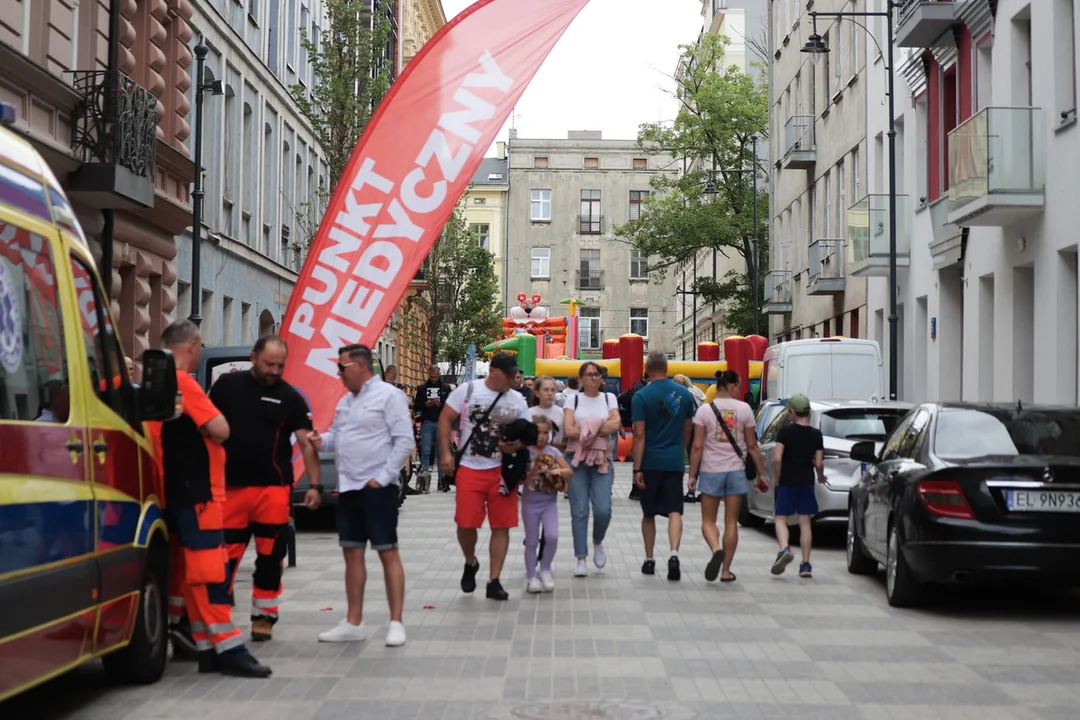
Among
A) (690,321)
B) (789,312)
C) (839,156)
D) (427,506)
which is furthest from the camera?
(690,321)

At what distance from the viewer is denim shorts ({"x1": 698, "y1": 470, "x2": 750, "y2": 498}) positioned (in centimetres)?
1387

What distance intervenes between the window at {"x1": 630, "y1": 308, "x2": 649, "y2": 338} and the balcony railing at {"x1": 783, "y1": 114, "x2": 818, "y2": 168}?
51.9 meters

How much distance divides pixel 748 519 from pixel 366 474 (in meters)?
10.7

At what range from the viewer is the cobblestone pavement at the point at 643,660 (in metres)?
7.91

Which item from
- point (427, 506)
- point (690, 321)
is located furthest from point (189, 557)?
point (690, 321)

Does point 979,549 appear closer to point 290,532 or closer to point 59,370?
point 290,532

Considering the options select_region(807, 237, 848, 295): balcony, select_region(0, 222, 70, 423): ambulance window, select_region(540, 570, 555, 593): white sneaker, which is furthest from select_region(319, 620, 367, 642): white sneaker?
select_region(807, 237, 848, 295): balcony

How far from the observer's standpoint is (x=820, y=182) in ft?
142

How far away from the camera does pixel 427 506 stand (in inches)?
943

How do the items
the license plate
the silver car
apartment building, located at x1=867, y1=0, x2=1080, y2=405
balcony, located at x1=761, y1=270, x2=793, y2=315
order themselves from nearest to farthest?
the license plate < the silver car < apartment building, located at x1=867, y1=0, x2=1080, y2=405 < balcony, located at x1=761, y1=270, x2=793, y2=315

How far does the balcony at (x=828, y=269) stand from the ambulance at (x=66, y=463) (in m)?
31.9

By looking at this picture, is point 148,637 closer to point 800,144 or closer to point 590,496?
point 590,496

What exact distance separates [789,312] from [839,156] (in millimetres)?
8887

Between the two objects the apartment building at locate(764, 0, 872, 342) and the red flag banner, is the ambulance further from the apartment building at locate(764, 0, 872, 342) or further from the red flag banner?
the apartment building at locate(764, 0, 872, 342)
